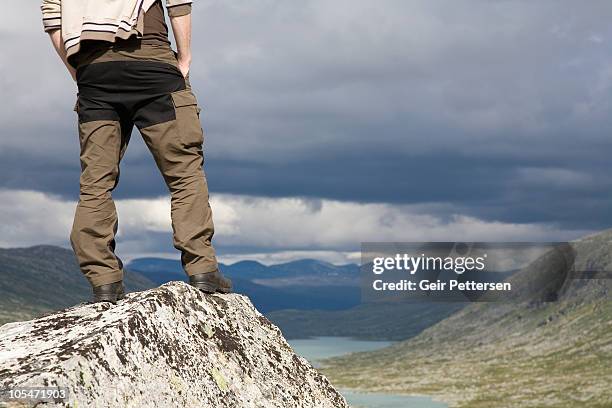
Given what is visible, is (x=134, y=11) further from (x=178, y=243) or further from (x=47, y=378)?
(x=47, y=378)

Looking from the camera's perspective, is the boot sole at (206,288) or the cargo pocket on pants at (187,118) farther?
the boot sole at (206,288)

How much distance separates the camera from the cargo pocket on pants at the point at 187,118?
11539mm

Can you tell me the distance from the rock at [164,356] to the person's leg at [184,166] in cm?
65

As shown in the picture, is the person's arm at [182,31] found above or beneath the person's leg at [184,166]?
above

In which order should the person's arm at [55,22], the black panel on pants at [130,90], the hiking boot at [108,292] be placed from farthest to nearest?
the person's arm at [55,22] → the hiking boot at [108,292] → the black panel on pants at [130,90]

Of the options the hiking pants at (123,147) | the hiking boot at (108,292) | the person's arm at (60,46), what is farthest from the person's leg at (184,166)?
the person's arm at (60,46)

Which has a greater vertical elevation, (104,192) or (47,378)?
(104,192)

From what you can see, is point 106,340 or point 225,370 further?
point 225,370

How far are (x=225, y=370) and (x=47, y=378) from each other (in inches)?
104

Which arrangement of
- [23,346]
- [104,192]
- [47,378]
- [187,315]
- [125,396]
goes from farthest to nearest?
[104,192], [187,315], [23,346], [125,396], [47,378]

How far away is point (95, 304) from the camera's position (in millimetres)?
11648

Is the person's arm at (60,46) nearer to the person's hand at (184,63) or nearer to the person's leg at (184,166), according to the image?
the person's leg at (184,166)

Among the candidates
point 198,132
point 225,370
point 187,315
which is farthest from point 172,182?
point 225,370

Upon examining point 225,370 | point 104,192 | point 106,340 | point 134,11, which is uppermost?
point 134,11
